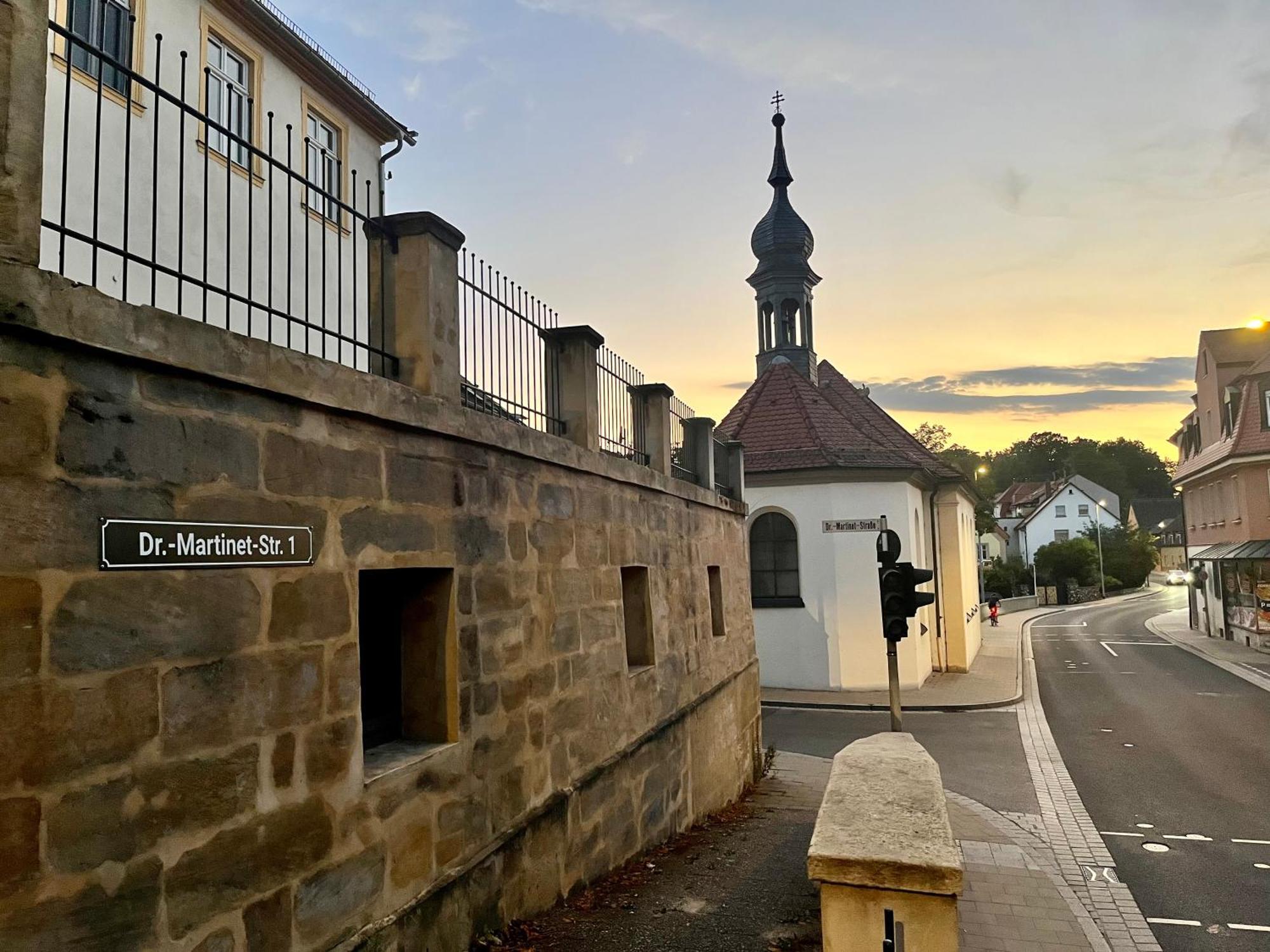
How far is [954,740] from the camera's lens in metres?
16.0

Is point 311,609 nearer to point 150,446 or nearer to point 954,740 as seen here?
point 150,446

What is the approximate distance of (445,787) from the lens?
4.55 meters

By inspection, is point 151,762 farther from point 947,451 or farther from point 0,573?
point 947,451

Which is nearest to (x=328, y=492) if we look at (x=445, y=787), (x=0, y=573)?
(x=0, y=573)

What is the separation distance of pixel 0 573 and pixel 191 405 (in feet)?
2.84

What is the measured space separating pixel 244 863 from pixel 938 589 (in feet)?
82.4

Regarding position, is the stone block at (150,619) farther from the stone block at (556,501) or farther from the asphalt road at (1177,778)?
the asphalt road at (1177,778)

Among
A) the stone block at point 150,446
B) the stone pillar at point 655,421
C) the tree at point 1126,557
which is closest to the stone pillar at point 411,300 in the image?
the stone block at point 150,446

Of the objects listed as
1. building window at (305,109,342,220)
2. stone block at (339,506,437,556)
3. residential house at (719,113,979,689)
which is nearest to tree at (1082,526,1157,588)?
residential house at (719,113,979,689)

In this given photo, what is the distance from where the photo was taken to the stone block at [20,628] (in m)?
2.47

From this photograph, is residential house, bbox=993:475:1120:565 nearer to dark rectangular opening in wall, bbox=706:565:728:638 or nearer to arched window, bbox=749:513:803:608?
arched window, bbox=749:513:803:608

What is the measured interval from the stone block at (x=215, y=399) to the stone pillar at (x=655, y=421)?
19.4ft

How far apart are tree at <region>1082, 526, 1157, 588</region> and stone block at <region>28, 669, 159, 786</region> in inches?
2667

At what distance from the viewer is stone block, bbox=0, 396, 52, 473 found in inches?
98.1
